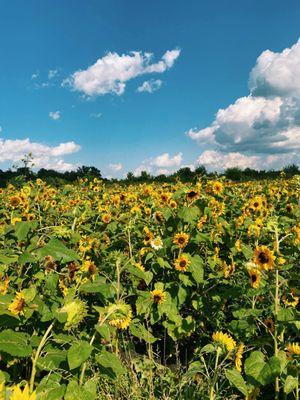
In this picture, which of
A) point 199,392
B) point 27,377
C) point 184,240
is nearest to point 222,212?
point 184,240

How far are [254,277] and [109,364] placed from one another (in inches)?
48.7

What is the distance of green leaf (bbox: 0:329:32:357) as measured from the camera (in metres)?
1.88

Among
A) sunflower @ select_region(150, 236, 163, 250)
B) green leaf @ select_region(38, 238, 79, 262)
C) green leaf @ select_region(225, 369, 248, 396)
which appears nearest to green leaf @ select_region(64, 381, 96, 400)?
green leaf @ select_region(38, 238, 79, 262)

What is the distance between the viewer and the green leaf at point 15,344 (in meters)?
1.88

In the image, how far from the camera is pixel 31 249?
7.91 feet

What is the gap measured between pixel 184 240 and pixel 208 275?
598mm

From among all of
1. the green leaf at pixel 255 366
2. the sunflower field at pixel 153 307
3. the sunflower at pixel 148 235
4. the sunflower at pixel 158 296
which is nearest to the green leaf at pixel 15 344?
the sunflower field at pixel 153 307

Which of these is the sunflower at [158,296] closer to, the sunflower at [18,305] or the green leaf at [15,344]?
the sunflower at [18,305]

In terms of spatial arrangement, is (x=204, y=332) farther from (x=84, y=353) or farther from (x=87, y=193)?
(x=87, y=193)

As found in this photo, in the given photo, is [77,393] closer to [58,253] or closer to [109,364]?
[109,364]

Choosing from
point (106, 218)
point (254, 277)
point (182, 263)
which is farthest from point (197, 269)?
point (106, 218)

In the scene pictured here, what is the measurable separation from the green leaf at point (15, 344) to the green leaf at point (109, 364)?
1.07ft

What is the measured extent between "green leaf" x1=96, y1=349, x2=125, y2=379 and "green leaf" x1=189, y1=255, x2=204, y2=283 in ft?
5.32

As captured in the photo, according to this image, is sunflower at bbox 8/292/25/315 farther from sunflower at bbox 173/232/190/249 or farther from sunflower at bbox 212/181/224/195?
sunflower at bbox 212/181/224/195
